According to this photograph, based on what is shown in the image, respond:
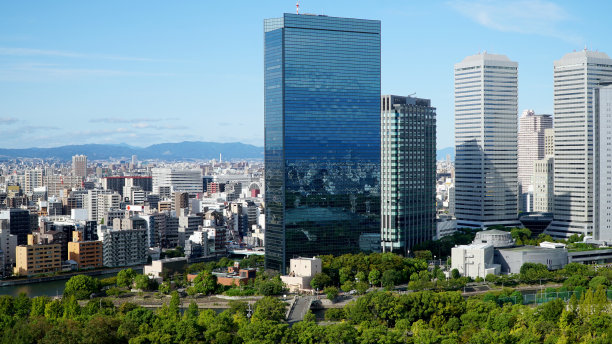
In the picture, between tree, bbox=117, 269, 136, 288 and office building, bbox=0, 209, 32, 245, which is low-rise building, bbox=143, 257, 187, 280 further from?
office building, bbox=0, 209, 32, 245

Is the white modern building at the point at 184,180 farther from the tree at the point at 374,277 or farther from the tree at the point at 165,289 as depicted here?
the tree at the point at 374,277

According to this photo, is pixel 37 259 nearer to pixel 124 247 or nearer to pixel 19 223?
pixel 124 247

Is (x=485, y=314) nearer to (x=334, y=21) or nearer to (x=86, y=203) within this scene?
(x=334, y=21)

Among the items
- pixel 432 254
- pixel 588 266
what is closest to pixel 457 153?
pixel 432 254

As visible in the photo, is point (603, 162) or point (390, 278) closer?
point (390, 278)

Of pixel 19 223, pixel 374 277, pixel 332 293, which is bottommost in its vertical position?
pixel 332 293

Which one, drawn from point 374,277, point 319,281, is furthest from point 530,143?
point 319,281

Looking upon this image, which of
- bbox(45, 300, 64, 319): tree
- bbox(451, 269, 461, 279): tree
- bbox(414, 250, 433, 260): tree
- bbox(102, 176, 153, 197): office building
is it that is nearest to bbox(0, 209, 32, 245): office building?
bbox(45, 300, 64, 319): tree
